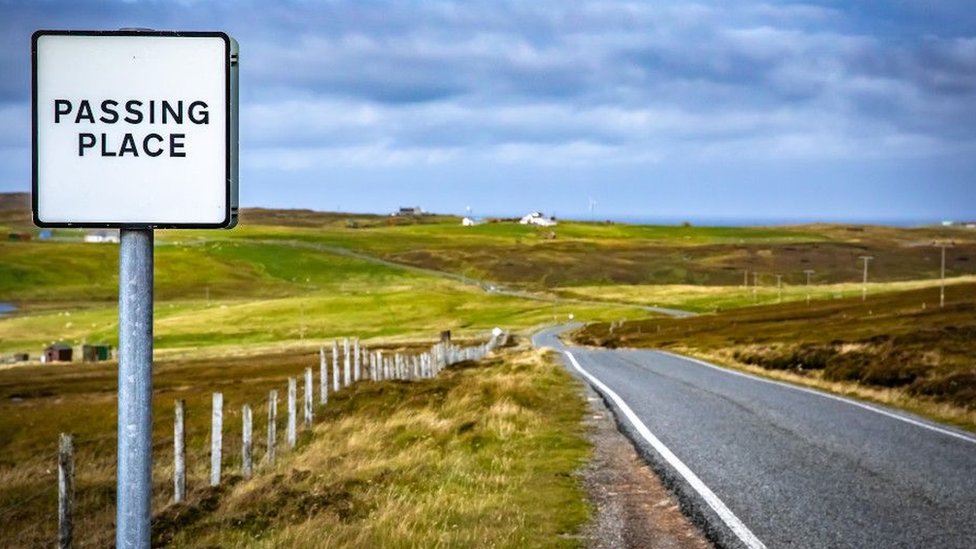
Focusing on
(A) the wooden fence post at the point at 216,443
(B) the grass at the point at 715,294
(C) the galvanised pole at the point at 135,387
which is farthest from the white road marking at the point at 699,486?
(B) the grass at the point at 715,294

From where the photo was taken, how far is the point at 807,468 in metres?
13.8

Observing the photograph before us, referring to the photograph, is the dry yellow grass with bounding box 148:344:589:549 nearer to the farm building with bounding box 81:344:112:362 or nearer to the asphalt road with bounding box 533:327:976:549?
the asphalt road with bounding box 533:327:976:549

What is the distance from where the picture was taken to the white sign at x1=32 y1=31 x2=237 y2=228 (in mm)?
3738

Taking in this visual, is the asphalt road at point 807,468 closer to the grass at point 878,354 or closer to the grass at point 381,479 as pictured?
the grass at point 381,479

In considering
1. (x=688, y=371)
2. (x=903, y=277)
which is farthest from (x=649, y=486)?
(x=903, y=277)

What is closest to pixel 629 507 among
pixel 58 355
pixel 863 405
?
pixel 863 405

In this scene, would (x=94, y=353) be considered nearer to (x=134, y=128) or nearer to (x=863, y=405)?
(x=863, y=405)

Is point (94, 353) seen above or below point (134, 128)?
below

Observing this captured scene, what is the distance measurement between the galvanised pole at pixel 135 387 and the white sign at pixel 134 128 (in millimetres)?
128

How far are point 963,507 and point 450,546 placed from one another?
5.73 meters

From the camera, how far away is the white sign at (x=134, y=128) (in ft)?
12.3

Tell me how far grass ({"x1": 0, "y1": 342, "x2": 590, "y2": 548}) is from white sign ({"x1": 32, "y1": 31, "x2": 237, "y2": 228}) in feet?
20.3

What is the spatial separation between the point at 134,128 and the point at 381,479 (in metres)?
10.0

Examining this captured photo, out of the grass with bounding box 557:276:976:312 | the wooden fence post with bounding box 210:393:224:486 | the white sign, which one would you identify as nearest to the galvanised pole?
the white sign
